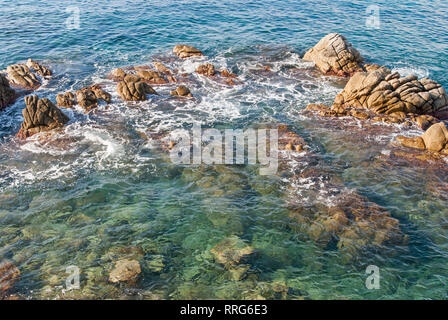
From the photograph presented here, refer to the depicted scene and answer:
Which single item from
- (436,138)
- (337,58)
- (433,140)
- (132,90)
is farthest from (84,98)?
(436,138)

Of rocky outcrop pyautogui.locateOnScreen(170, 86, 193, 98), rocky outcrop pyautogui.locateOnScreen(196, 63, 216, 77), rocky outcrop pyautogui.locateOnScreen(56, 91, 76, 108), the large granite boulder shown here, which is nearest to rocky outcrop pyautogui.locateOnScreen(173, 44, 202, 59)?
rocky outcrop pyautogui.locateOnScreen(196, 63, 216, 77)

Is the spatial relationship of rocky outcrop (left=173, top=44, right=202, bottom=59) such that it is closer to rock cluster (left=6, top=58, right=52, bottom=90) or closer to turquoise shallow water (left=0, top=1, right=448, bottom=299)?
turquoise shallow water (left=0, top=1, right=448, bottom=299)

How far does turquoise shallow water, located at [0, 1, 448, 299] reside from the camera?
1662cm

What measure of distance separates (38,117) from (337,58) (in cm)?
3045

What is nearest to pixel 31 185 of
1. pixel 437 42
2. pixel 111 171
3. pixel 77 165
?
pixel 77 165

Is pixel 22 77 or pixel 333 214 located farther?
pixel 22 77

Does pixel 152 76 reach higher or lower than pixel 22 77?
lower

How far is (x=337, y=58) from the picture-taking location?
38.2 m

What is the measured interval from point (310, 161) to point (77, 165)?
1656cm

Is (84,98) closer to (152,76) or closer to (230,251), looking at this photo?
(152,76)

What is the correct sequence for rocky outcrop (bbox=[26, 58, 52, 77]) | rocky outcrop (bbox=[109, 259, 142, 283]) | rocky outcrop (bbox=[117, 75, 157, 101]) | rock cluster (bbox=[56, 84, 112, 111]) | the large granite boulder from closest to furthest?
rocky outcrop (bbox=[109, 259, 142, 283]) < the large granite boulder < rock cluster (bbox=[56, 84, 112, 111]) < rocky outcrop (bbox=[117, 75, 157, 101]) < rocky outcrop (bbox=[26, 58, 52, 77])

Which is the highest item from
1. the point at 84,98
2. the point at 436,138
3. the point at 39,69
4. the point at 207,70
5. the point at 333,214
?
the point at 39,69

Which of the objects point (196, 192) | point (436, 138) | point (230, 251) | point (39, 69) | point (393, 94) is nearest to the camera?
point (230, 251)

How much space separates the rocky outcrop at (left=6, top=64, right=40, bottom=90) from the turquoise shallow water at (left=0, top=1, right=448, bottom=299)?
1675 millimetres
